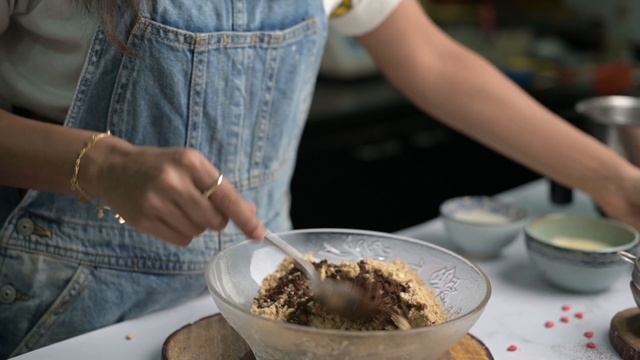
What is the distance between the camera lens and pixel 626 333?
106cm

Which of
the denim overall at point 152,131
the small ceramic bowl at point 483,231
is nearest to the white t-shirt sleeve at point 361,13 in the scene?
the denim overall at point 152,131

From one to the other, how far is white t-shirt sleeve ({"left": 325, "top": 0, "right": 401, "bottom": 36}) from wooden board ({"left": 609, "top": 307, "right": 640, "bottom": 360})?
58 cm

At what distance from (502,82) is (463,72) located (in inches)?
2.6

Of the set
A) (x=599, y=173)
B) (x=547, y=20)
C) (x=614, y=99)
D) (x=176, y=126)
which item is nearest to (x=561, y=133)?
(x=599, y=173)

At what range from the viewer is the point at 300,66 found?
48.6 inches

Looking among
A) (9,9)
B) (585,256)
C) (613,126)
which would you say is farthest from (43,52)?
(613,126)

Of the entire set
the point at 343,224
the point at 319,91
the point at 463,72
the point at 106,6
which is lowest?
the point at 343,224

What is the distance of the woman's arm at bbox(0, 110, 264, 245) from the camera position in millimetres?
833

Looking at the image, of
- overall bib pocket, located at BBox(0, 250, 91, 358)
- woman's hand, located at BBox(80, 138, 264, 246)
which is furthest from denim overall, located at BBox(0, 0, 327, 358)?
woman's hand, located at BBox(80, 138, 264, 246)

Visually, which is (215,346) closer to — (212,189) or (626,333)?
(212,189)

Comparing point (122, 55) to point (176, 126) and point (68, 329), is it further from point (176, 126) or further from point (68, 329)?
point (68, 329)

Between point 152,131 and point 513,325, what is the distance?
54 cm

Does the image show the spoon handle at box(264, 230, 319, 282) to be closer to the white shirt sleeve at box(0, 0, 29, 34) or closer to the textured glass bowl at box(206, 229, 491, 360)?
the textured glass bowl at box(206, 229, 491, 360)

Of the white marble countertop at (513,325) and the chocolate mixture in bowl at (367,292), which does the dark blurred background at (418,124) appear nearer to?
the white marble countertop at (513,325)
